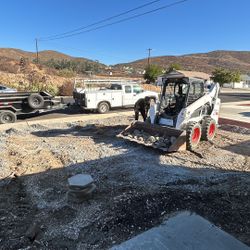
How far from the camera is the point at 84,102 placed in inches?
779

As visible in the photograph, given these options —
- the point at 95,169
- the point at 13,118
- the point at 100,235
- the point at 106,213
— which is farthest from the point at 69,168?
the point at 13,118

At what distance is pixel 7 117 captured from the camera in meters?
16.5

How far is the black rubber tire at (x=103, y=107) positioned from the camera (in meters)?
20.2

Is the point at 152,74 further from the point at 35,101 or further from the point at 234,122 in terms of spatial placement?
the point at 35,101

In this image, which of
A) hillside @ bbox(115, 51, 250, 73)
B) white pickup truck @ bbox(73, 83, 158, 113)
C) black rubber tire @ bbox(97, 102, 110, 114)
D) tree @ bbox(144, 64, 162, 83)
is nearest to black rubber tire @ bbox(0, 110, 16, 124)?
white pickup truck @ bbox(73, 83, 158, 113)

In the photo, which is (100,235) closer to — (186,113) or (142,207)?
(142,207)

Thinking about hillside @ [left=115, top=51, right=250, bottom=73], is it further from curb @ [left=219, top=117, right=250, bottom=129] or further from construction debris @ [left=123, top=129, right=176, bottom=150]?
construction debris @ [left=123, top=129, right=176, bottom=150]

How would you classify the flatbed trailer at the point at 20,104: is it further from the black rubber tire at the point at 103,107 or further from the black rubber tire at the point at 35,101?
the black rubber tire at the point at 103,107

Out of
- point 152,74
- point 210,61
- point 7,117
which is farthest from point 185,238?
point 210,61

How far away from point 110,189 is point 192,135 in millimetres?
4058

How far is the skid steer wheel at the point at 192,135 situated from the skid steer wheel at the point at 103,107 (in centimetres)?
1060

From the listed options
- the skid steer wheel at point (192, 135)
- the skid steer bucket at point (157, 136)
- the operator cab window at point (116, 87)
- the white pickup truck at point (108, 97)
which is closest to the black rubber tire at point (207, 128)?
the skid steer wheel at point (192, 135)

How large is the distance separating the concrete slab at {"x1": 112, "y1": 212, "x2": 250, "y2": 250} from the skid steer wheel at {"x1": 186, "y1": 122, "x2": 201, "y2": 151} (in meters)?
4.64

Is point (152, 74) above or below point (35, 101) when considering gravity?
above
